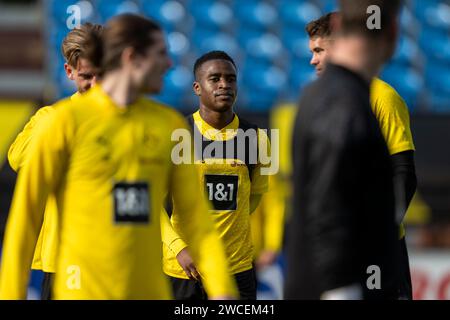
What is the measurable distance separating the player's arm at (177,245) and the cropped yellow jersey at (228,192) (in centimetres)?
11

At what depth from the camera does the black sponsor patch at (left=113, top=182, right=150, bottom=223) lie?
13.3 ft

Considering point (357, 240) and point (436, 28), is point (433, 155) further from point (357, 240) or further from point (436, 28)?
point (357, 240)

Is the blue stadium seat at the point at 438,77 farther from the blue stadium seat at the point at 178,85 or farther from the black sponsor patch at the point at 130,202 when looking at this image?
the black sponsor patch at the point at 130,202

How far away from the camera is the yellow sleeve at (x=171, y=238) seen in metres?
6.29

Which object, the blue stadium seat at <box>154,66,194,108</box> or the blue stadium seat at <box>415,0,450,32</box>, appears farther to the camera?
the blue stadium seat at <box>415,0,450,32</box>

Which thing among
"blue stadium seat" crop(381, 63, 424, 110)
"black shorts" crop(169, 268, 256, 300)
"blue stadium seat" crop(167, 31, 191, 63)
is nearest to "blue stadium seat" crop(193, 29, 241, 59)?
"blue stadium seat" crop(167, 31, 191, 63)

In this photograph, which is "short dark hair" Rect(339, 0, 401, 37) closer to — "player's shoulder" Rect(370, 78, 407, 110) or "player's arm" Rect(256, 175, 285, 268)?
"player's shoulder" Rect(370, 78, 407, 110)

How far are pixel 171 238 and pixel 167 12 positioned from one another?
12.5 meters

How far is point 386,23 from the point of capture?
3.68 metres

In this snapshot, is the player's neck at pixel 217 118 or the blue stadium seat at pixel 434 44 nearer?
the player's neck at pixel 217 118

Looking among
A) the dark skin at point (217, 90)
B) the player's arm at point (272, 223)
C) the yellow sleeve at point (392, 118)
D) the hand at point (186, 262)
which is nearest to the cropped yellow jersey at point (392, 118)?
the yellow sleeve at point (392, 118)

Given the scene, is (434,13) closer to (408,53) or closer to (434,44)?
(434,44)

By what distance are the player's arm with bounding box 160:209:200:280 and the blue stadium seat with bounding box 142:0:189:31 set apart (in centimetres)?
1225

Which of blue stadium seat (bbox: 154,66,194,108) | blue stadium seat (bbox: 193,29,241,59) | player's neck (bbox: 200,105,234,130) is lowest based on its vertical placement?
player's neck (bbox: 200,105,234,130)
